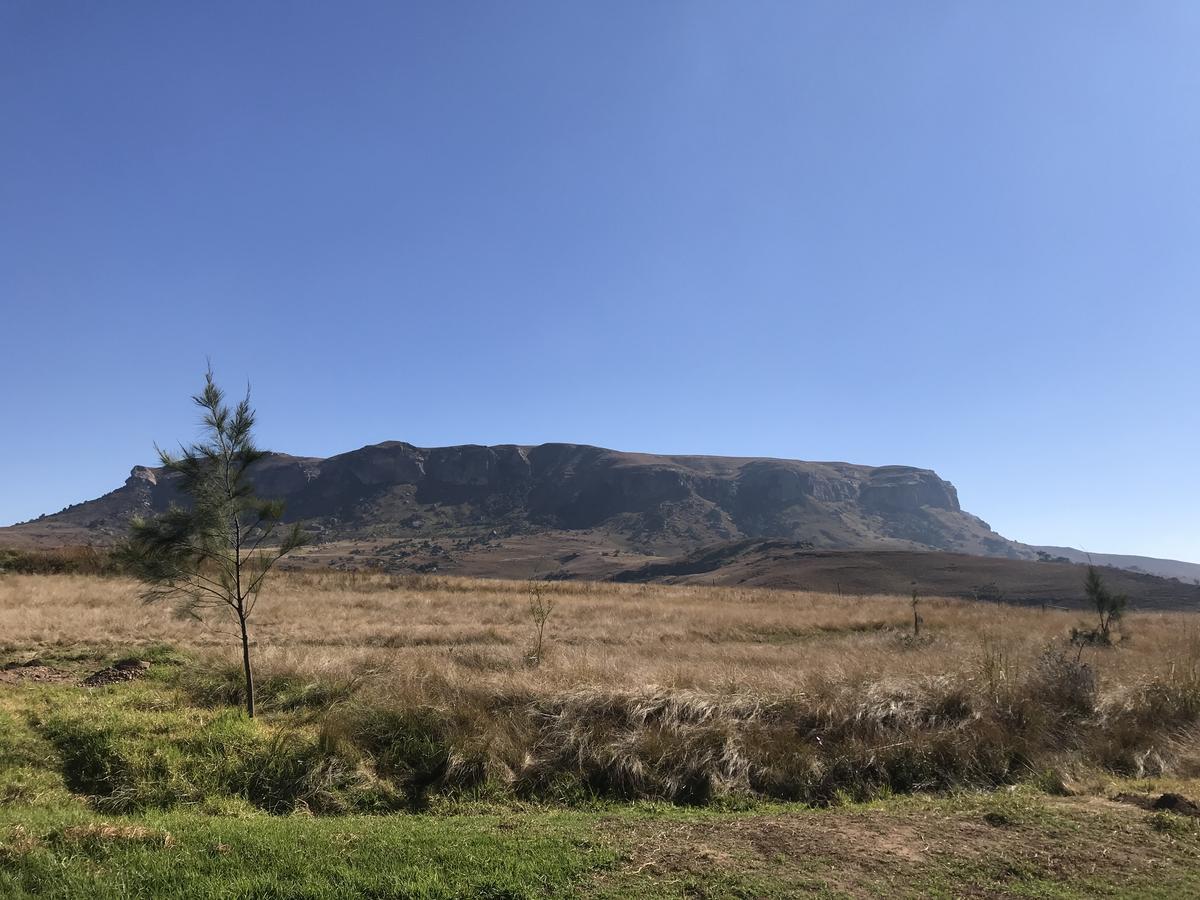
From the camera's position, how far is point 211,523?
1221 cm

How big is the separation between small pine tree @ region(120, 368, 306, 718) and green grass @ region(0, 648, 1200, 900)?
2.35 m

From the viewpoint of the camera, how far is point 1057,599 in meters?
82.7

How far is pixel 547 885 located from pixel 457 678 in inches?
311

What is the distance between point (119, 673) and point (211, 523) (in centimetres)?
596

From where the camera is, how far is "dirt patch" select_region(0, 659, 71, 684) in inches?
566

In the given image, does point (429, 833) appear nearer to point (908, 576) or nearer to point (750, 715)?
point (750, 715)

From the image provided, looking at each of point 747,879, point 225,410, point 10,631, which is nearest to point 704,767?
point 747,879

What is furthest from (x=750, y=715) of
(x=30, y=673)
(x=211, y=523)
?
(x=30, y=673)

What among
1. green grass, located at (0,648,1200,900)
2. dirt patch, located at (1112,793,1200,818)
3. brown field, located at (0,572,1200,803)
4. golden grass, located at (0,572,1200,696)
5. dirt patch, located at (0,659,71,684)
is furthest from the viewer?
dirt patch, located at (0,659,71,684)

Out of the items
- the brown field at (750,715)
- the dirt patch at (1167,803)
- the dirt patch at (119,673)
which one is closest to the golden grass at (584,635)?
the brown field at (750,715)

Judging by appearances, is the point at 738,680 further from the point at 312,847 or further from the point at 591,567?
the point at 591,567

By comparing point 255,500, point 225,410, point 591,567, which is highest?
point 225,410

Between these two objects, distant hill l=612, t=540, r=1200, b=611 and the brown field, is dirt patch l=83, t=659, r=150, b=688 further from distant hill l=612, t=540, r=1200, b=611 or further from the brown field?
distant hill l=612, t=540, r=1200, b=611

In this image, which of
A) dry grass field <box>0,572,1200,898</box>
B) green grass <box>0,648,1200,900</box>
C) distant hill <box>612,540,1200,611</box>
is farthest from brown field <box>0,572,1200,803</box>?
distant hill <box>612,540,1200,611</box>
